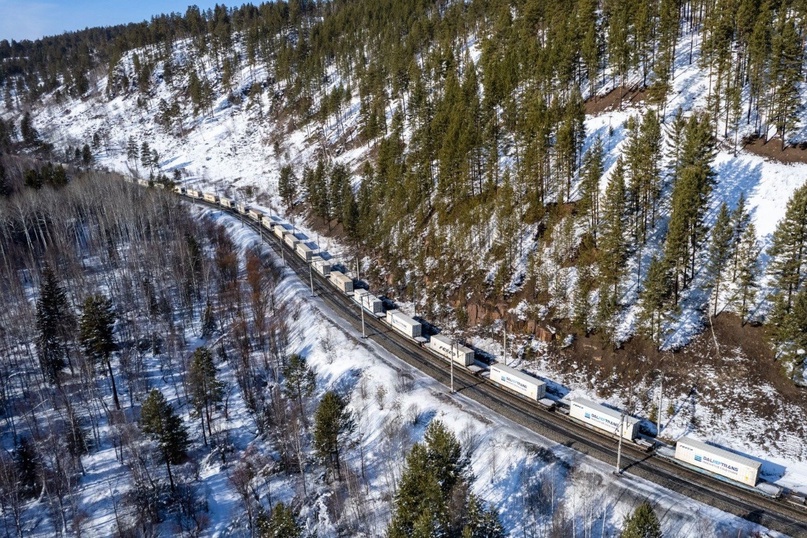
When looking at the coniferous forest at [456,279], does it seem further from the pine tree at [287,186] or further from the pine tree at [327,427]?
the pine tree at [287,186]

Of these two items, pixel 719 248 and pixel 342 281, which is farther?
pixel 342 281

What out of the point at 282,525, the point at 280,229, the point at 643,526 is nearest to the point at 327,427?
the point at 282,525

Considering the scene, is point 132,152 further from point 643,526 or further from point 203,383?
point 643,526

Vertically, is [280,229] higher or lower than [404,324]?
higher

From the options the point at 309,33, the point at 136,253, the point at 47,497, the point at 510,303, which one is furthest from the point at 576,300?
the point at 309,33

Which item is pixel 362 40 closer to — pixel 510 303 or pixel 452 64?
pixel 452 64
